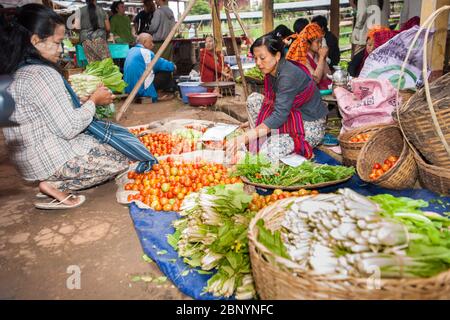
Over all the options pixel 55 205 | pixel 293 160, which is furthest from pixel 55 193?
pixel 293 160

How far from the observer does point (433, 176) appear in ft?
8.97

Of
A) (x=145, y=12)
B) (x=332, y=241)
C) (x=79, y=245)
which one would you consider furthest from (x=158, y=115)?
(x=332, y=241)

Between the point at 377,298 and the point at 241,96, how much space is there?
7192mm

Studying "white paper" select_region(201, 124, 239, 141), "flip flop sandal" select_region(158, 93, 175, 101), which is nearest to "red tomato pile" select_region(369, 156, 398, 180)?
"white paper" select_region(201, 124, 239, 141)

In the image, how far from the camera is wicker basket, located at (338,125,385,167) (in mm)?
3371

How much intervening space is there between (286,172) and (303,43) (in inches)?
102

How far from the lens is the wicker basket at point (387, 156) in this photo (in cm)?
286

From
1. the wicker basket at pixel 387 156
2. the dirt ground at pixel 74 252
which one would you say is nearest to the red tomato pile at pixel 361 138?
the wicker basket at pixel 387 156

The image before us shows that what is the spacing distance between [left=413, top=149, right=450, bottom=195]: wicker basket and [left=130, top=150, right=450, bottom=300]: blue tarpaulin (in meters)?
0.06

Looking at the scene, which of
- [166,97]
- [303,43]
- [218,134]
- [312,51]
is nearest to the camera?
[218,134]

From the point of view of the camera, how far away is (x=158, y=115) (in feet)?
23.5

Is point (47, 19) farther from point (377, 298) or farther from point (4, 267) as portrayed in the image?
point (377, 298)

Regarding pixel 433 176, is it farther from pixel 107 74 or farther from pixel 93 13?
pixel 93 13
